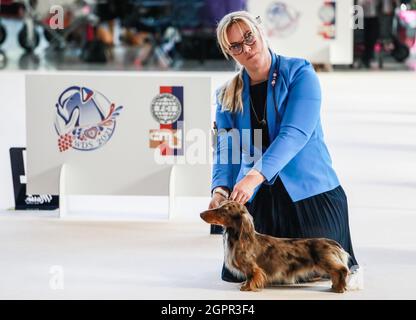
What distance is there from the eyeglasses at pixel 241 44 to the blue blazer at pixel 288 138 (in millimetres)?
199

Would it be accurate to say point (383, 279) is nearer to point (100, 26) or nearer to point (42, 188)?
point (42, 188)

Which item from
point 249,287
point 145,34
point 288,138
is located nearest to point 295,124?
point 288,138

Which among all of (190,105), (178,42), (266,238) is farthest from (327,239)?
(178,42)

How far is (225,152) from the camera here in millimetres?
4777

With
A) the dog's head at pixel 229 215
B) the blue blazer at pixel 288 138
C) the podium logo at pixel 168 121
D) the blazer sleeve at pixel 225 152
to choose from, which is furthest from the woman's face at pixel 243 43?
the podium logo at pixel 168 121

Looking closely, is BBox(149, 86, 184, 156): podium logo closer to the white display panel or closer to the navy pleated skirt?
the white display panel

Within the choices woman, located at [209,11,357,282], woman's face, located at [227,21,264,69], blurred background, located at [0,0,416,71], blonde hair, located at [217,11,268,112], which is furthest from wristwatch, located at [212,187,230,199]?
blurred background, located at [0,0,416,71]

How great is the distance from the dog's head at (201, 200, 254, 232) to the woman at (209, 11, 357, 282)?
0.19 metres

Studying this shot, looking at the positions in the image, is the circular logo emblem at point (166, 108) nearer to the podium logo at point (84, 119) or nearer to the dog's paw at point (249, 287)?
the podium logo at point (84, 119)

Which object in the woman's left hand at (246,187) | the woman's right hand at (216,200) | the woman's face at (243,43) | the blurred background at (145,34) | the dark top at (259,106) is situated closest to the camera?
the woman's left hand at (246,187)

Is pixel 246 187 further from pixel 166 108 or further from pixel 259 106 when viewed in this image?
pixel 166 108

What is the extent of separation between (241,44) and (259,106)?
331 mm

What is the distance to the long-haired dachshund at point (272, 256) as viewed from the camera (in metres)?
4.43

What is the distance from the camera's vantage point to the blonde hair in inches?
178
